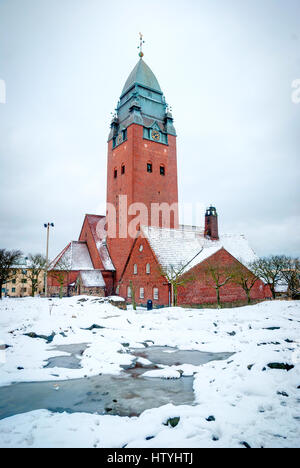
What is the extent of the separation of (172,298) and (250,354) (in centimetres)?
1816

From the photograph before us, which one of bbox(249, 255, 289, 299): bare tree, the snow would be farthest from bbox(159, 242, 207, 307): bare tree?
the snow

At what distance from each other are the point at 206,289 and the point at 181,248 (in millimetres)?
5379

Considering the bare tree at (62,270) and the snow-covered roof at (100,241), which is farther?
the snow-covered roof at (100,241)

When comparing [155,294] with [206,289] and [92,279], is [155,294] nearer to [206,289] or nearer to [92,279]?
[206,289]

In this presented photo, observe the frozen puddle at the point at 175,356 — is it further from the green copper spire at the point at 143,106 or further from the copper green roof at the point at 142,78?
the copper green roof at the point at 142,78

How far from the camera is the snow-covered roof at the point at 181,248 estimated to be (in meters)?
28.3

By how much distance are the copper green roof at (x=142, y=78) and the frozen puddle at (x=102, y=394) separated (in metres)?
43.0

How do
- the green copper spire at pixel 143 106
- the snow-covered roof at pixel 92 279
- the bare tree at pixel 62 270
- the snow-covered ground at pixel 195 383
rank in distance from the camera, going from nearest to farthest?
the snow-covered ground at pixel 195 383
the snow-covered roof at pixel 92 279
the bare tree at pixel 62 270
the green copper spire at pixel 143 106

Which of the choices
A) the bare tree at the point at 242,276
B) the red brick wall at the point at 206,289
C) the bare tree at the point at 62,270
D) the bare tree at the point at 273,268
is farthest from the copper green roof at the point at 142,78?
the bare tree at the point at 273,268

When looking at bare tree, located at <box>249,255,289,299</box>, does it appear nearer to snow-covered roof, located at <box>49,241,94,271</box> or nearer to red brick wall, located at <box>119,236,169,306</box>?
red brick wall, located at <box>119,236,169,306</box>

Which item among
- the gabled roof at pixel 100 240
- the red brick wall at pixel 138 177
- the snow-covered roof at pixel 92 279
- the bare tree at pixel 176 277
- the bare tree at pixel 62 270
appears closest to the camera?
the bare tree at pixel 176 277

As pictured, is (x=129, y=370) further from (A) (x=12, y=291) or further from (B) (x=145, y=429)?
(A) (x=12, y=291)

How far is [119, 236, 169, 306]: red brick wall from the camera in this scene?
89.7 feet

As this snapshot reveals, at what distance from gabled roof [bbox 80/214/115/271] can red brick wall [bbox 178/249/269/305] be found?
581 inches
